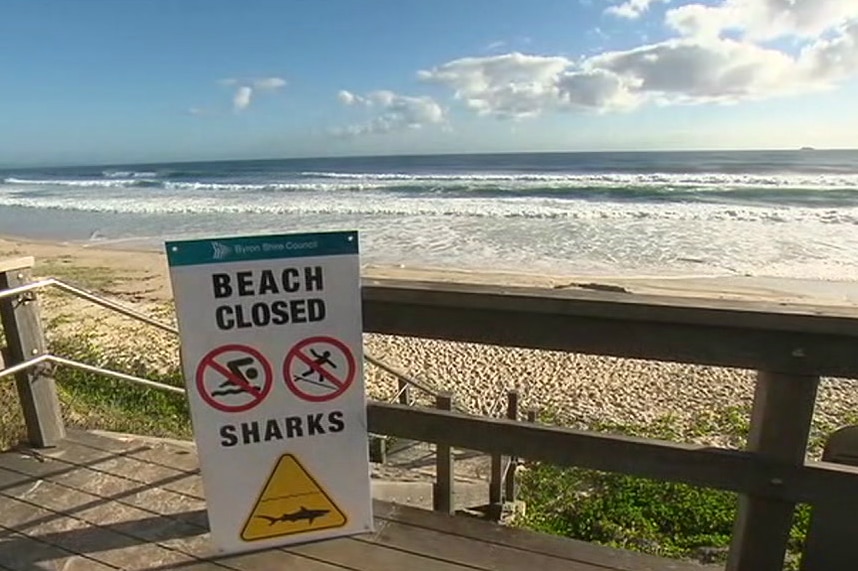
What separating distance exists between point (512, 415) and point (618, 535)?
962 mm

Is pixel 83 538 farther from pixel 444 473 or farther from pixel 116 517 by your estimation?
pixel 444 473

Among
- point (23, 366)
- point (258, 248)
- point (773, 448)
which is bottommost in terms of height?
point (23, 366)

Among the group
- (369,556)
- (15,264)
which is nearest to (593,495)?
(369,556)

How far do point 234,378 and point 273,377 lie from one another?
120 millimetres

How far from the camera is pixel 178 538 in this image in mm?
2350

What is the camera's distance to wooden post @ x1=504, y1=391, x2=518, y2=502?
158 inches

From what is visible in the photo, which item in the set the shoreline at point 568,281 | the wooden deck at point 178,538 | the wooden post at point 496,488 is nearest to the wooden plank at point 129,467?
the wooden deck at point 178,538

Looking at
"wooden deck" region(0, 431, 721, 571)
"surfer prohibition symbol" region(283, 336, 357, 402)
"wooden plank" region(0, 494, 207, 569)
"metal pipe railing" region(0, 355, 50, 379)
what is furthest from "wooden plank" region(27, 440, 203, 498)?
"surfer prohibition symbol" region(283, 336, 357, 402)

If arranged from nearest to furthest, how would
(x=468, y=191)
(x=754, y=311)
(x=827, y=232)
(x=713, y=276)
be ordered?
(x=754, y=311), (x=713, y=276), (x=827, y=232), (x=468, y=191)

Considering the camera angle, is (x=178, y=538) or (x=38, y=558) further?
(x=178, y=538)

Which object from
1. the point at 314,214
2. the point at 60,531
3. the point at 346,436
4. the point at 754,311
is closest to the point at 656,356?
the point at 754,311

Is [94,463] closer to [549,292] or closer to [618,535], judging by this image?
[549,292]

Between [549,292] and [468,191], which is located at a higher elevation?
[549,292]

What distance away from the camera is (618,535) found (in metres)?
3.82
